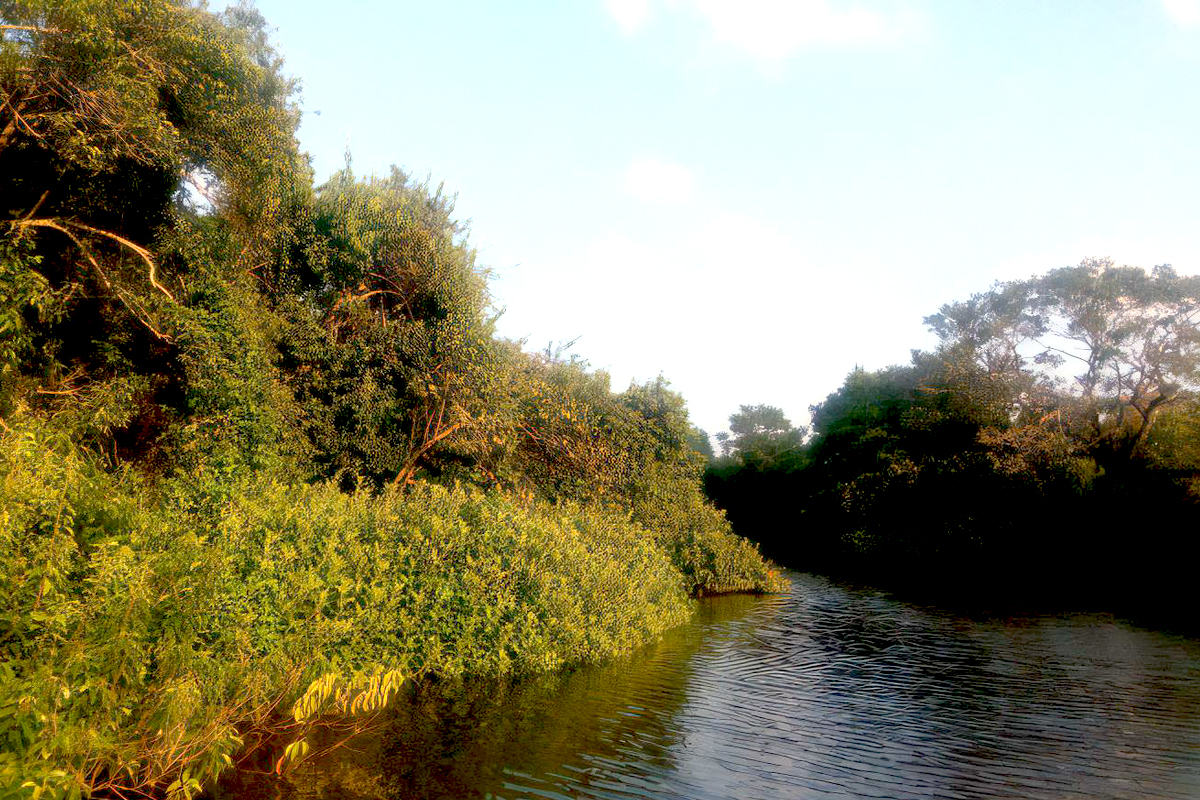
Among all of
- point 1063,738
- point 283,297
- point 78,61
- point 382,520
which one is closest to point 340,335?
point 283,297

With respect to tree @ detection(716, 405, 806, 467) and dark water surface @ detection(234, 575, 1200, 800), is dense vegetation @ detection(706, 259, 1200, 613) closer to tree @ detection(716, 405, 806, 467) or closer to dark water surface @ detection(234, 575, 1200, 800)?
dark water surface @ detection(234, 575, 1200, 800)

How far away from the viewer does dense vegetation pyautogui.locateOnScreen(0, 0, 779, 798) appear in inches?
267

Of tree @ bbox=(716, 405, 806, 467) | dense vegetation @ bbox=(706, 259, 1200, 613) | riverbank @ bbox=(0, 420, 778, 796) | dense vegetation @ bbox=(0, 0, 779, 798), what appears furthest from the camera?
tree @ bbox=(716, 405, 806, 467)

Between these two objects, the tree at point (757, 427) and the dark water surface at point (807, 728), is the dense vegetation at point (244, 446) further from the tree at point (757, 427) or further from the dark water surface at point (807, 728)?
the tree at point (757, 427)

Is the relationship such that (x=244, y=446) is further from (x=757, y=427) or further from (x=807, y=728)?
(x=757, y=427)

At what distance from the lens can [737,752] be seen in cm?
993

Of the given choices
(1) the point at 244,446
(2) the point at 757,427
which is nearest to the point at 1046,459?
(1) the point at 244,446

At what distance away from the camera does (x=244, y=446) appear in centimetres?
1631

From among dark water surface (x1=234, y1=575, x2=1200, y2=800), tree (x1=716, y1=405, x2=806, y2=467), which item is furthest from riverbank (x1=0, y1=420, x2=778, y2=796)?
tree (x1=716, y1=405, x2=806, y2=467)

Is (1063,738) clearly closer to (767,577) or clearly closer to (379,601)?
(379,601)

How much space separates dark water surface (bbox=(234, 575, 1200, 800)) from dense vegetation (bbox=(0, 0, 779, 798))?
0.94 meters

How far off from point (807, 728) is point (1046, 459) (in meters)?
28.0

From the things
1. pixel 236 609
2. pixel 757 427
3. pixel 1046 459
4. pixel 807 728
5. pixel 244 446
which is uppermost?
→ pixel 757 427

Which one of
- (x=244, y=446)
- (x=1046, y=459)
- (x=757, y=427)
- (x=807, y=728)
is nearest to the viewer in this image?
(x=807, y=728)
